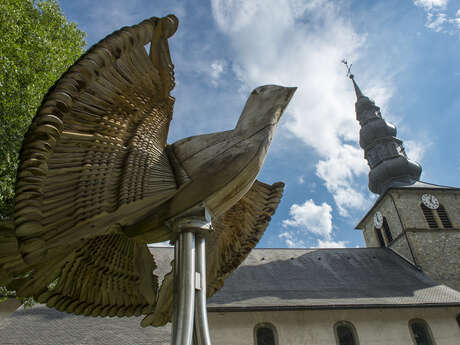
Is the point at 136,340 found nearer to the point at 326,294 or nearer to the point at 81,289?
the point at 326,294

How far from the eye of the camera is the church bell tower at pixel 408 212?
2259cm

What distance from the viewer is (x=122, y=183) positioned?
6.41ft

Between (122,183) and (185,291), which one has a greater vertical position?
(122,183)

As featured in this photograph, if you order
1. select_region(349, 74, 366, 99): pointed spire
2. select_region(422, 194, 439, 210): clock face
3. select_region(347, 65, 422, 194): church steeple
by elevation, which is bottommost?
select_region(422, 194, 439, 210): clock face

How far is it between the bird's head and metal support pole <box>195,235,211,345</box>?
0.86 metres

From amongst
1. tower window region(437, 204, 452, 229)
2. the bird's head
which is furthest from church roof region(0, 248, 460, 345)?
the bird's head

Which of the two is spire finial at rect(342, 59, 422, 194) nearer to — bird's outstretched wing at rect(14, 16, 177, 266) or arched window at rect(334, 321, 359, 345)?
arched window at rect(334, 321, 359, 345)

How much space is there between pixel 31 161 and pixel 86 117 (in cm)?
46

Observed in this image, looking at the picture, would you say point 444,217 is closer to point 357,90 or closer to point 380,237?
point 380,237

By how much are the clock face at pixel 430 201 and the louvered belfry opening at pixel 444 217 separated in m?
0.39

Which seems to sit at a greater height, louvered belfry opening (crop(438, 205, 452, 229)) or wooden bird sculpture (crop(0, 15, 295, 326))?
louvered belfry opening (crop(438, 205, 452, 229))

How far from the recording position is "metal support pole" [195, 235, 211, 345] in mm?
1758

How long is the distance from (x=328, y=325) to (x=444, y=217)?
48.0 ft

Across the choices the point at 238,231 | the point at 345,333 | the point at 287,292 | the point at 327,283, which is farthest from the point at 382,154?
the point at 238,231
